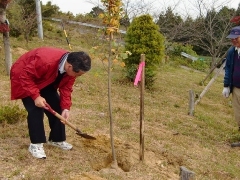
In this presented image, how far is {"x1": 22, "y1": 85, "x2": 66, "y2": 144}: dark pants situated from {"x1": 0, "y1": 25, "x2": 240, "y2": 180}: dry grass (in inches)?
8.5

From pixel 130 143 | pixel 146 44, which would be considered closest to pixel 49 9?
pixel 146 44

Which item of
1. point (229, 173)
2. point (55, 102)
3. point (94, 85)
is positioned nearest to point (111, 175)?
point (55, 102)

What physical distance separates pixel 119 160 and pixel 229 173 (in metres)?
1.40

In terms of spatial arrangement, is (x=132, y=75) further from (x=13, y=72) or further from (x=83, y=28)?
(x=83, y=28)

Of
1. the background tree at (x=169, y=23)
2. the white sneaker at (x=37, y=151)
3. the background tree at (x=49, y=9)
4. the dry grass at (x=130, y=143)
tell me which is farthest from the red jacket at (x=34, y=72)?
the background tree at (x=49, y=9)

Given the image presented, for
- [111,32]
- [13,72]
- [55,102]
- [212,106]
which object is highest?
[111,32]

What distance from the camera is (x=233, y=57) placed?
492 cm

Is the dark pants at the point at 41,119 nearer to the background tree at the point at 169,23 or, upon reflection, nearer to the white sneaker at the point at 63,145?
the white sneaker at the point at 63,145

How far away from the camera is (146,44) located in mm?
8430

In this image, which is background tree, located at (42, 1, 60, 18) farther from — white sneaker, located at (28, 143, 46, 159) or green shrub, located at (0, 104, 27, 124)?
white sneaker, located at (28, 143, 46, 159)

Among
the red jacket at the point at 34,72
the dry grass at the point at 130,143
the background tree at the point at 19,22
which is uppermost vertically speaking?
the background tree at the point at 19,22

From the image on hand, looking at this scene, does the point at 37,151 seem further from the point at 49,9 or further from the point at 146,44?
the point at 49,9

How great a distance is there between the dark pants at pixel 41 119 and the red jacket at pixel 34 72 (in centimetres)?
17

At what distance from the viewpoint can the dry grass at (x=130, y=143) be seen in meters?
3.42
